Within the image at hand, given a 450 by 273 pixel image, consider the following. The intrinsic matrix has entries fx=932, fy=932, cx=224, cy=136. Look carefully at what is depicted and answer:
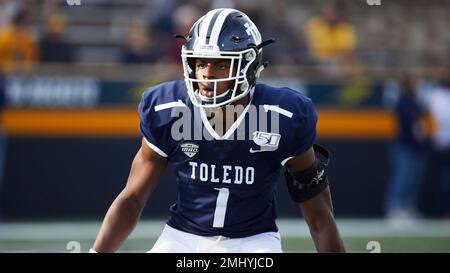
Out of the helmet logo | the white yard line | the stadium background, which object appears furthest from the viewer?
the stadium background

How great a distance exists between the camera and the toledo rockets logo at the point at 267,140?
4355 mm

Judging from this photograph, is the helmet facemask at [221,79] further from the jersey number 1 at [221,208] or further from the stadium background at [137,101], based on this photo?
the stadium background at [137,101]

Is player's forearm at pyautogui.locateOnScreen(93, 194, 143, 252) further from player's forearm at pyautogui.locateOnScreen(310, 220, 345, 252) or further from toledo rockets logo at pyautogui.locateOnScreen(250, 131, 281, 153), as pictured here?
player's forearm at pyautogui.locateOnScreen(310, 220, 345, 252)

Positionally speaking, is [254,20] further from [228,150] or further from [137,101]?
[228,150]

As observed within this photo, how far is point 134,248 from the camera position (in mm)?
8031

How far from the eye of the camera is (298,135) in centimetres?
434

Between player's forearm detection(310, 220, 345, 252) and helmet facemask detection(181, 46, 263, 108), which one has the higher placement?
helmet facemask detection(181, 46, 263, 108)

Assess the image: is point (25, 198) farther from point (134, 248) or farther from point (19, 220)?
point (134, 248)

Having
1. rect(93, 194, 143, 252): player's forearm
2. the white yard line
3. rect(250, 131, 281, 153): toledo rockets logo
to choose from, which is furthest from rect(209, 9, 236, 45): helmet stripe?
the white yard line

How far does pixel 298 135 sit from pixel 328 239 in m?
0.51

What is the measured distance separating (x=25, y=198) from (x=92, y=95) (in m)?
1.43

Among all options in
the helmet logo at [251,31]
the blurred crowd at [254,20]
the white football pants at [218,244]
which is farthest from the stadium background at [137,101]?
the helmet logo at [251,31]

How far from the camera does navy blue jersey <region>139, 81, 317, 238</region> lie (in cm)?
437

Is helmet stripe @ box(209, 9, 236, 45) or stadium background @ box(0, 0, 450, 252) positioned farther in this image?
stadium background @ box(0, 0, 450, 252)
